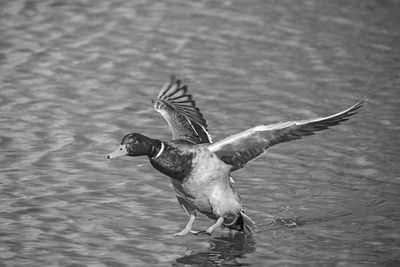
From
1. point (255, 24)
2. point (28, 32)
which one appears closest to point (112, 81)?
point (28, 32)

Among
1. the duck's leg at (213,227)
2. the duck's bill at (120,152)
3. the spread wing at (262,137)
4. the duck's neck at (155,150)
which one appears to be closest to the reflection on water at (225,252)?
the duck's leg at (213,227)

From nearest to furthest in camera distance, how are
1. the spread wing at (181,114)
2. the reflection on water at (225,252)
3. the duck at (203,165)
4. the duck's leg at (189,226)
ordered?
the reflection on water at (225,252)
the duck at (203,165)
the duck's leg at (189,226)
the spread wing at (181,114)

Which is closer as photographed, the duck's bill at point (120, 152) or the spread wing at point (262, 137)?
the spread wing at point (262, 137)

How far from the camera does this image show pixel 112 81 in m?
15.6

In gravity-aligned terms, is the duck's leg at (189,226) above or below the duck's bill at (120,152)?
below

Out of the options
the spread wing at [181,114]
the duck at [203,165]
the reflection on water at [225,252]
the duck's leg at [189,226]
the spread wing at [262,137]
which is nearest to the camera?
the spread wing at [262,137]

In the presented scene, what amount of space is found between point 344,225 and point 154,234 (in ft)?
7.37

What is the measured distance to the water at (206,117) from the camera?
1032 centimetres

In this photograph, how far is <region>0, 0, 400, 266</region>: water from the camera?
33.9ft

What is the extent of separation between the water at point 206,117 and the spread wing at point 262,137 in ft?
3.40

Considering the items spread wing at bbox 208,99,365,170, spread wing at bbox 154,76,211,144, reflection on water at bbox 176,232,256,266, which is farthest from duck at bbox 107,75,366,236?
spread wing at bbox 154,76,211,144

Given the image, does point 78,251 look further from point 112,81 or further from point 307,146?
point 112,81

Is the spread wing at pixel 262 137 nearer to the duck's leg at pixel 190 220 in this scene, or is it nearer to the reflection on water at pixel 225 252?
the duck's leg at pixel 190 220

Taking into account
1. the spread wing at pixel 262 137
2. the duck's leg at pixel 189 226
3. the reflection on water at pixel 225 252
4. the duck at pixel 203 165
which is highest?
the spread wing at pixel 262 137
